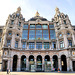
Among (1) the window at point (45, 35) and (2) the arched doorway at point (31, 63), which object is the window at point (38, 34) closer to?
(1) the window at point (45, 35)

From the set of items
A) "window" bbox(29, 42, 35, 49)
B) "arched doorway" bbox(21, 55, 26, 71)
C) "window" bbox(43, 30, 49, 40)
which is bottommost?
"arched doorway" bbox(21, 55, 26, 71)

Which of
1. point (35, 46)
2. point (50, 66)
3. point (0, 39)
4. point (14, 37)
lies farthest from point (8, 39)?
point (50, 66)

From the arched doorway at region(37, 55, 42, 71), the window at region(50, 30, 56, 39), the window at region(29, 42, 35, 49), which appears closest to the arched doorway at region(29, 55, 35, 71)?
the arched doorway at region(37, 55, 42, 71)

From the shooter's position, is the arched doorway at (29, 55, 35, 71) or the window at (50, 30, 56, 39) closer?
the arched doorway at (29, 55, 35, 71)

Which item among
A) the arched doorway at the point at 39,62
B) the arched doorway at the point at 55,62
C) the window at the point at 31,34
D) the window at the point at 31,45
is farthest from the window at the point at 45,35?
the arched doorway at the point at 55,62

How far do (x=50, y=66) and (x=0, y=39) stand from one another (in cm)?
3005

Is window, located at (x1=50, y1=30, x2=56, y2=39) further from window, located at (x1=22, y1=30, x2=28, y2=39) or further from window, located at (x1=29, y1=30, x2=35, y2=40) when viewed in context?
window, located at (x1=22, y1=30, x2=28, y2=39)

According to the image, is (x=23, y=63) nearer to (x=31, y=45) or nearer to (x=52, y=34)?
(x=31, y=45)

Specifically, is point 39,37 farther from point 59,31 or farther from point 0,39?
point 0,39

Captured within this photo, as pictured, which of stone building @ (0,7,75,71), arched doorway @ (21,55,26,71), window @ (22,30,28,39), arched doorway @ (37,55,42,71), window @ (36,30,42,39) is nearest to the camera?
stone building @ (0,7,75,71)

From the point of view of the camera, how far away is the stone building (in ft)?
127

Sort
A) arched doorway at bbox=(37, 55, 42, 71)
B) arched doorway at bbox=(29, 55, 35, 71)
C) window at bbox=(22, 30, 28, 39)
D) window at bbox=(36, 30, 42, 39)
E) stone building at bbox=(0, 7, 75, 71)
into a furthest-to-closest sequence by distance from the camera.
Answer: window at bbox=(36, 30, 42, 39) < window at bbox=(22, 30, 28, 39) < arched doorway at bbox=(37, 55, 42, 71) < arched doorway at bbox=(29, 55, 35, 71) < stone building at bbox=(0, 7, 75, 71)

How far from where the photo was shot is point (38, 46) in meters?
45.1

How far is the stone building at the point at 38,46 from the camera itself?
38.8 m
